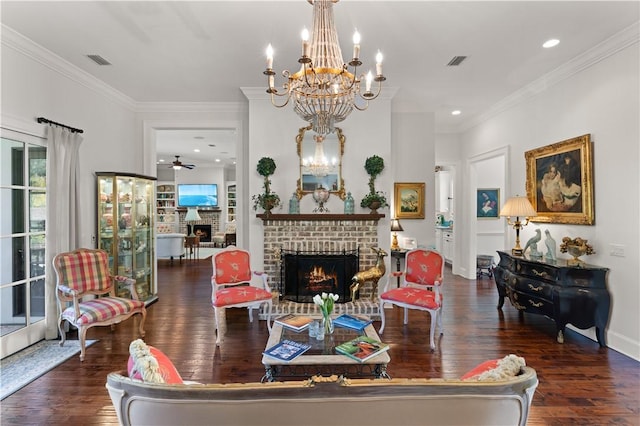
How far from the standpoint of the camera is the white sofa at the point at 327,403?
3.91 ft

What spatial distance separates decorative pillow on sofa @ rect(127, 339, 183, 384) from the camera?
4.27 ft

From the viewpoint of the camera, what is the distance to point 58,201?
3719 mm

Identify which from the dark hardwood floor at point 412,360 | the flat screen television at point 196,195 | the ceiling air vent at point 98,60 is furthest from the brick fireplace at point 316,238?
the flat screen television at point 196,195

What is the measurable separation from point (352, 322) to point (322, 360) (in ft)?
2.17

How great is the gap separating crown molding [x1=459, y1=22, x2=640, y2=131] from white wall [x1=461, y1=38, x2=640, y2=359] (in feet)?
0.18

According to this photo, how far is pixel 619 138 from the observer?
→ 11.3 ft

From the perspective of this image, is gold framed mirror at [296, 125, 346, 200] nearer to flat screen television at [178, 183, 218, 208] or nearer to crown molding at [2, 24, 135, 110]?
crown molding at [2, 24, 135, 110]

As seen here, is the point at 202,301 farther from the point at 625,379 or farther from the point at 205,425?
the point at 625,379

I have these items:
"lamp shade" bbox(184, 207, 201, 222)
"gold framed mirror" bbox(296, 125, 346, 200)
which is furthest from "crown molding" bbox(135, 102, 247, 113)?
"lamp shade" bbox(184, 207, 201, 222)

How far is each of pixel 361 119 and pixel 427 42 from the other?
1548 millimetres

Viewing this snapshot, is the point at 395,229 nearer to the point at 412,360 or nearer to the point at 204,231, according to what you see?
the point at 412,360

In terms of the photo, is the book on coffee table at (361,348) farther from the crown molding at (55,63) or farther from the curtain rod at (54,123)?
the crown molding at (55,63)

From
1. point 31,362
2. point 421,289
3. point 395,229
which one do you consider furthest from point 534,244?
point 31,362

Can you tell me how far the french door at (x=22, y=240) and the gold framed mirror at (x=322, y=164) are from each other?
3.01 meters
